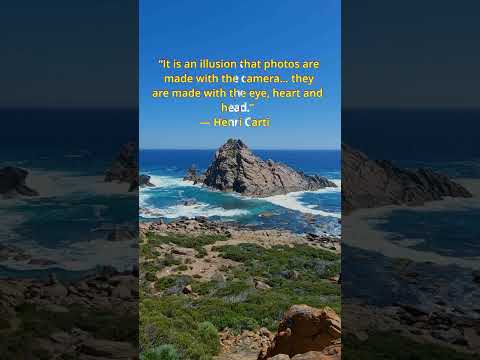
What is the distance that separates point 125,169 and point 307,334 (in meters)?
3.85

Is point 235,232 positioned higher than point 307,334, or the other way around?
point 235,232

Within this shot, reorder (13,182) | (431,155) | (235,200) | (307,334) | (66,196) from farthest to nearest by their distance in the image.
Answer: (235,200) → (431,155) → (66,196) → (13,182) → (307,334)

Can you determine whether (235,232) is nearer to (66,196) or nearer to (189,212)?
(189,212)

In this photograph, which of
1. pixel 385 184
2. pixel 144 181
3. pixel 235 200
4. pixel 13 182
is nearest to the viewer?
pixel 13 182

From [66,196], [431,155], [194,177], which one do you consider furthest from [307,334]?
[194,177]

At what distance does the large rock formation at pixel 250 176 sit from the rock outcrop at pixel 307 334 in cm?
327

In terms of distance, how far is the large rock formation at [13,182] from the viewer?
6781 millimetres

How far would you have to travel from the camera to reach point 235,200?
31.8 feet

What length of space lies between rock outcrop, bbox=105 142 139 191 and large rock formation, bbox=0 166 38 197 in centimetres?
118

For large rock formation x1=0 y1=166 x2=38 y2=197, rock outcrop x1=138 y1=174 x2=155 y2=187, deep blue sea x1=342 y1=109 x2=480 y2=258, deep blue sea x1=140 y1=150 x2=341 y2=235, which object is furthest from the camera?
rock outcrop x1=138 y1=174 x2=155 y2=187

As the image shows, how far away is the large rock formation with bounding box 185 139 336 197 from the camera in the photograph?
8.45 m

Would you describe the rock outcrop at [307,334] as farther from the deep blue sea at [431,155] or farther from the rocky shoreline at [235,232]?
the rocky shoreline at [235,232]

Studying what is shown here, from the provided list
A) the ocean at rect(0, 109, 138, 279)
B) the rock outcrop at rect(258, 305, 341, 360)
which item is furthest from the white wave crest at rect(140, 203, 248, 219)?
the rock outcrop at rect(258, 305, 341, 360)

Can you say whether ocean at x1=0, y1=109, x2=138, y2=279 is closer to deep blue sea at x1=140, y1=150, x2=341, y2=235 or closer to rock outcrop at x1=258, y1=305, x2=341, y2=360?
deep blue sea at x1=140, y1=150, x2=341, y2=235
